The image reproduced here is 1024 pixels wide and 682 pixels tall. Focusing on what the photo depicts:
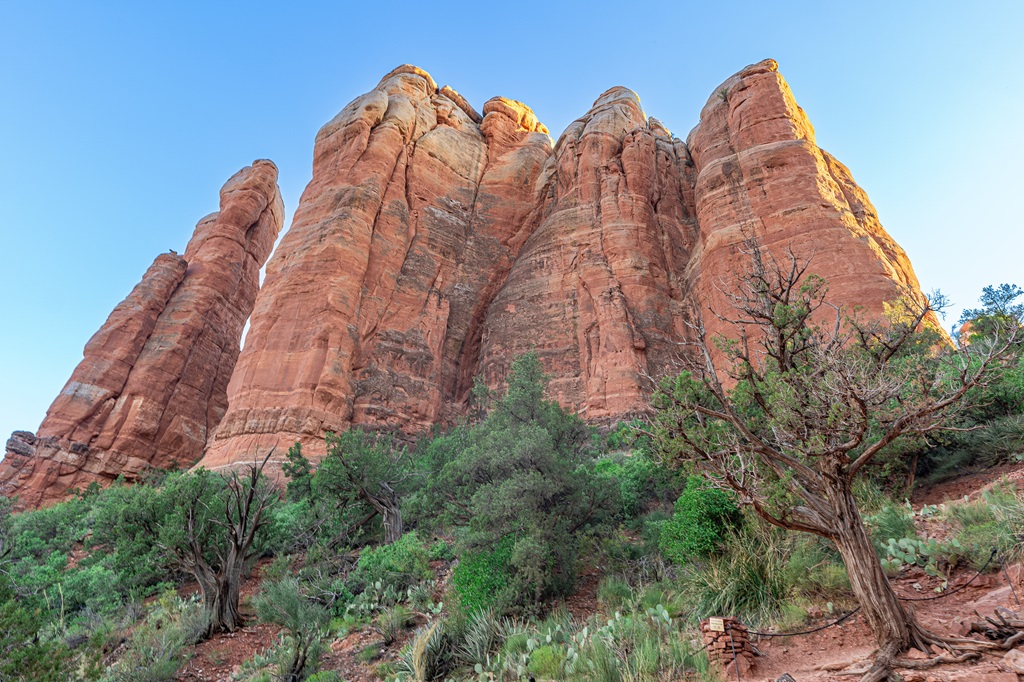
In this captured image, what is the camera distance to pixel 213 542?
14.3 metres

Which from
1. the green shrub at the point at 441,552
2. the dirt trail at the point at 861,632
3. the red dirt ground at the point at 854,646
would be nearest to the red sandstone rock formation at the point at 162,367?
the green shrub at the point at 441,552

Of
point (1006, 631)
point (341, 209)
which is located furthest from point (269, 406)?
point (1006, 631)

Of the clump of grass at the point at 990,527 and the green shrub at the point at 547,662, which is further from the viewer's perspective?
the green shrub at the point at 547,662

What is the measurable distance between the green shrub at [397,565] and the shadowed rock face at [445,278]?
13.8 m

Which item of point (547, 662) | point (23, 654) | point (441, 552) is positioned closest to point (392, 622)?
point (441, 552)

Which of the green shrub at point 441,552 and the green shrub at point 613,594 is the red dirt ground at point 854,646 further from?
the green shrub at point 441,552

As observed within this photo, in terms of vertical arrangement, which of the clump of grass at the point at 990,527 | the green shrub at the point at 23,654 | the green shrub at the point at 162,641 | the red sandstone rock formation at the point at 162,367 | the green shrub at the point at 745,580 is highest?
the red sandstone rock formation at the point at 162,367

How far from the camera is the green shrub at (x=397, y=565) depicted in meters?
12.6

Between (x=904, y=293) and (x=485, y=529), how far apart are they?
21979mm

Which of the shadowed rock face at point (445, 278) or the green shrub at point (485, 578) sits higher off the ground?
the shadowed rock face at point (445, 278)

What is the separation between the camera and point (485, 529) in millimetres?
11328

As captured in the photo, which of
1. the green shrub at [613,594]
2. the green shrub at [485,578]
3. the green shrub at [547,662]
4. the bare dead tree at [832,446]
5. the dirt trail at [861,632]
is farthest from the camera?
the green shrub at [485,578]

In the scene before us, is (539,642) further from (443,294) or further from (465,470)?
(443,294)

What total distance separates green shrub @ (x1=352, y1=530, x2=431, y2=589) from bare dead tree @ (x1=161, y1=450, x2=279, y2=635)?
2.71 metres
